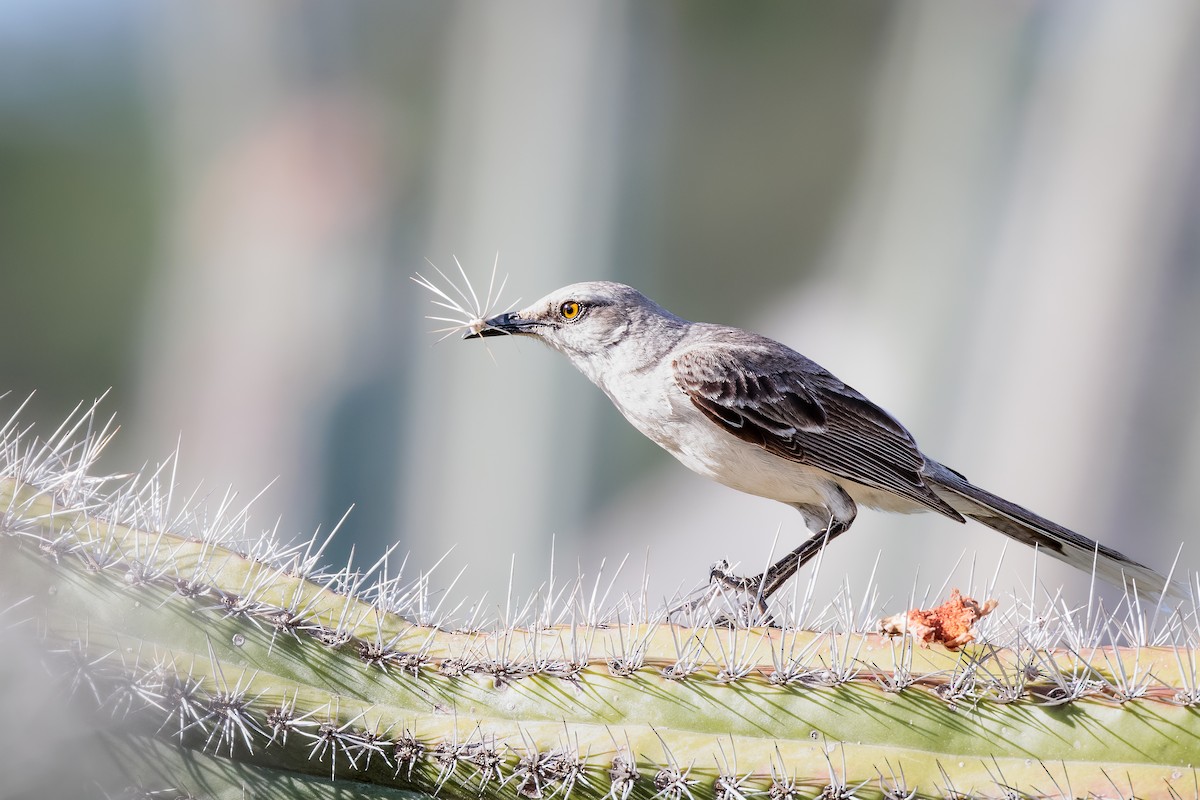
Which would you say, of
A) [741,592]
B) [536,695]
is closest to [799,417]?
[741,592]

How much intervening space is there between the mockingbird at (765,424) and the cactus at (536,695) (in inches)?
35.8

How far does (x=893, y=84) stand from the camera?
676 centimetres

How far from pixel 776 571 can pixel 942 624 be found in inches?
34.5

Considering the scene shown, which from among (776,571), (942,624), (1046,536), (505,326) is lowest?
(776,571)

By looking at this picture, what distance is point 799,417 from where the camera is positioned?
9.41 ft

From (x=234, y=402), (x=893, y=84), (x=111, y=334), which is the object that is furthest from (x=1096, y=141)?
(x=111, y=334)

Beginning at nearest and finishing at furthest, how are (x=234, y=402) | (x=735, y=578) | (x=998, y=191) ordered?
1. (x=735, y=578)
2. (x=998, y=191)
3. (x=234, y=402)

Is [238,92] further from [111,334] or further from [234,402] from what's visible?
[111,334]

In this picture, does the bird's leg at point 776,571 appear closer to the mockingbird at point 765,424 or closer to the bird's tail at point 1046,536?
the mockingbird at point 765,424

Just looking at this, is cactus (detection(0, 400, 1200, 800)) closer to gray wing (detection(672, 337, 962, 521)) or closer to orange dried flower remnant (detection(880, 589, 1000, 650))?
orange dried flower remnant (detection(880, 589, 1000, 650))

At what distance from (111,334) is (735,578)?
9.34 m

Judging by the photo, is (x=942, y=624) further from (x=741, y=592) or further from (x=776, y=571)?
(x=776, y=571)

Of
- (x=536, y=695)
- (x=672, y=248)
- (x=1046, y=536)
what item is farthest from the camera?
(x=672, y=248)

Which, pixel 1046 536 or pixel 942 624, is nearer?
pixel 942 624
